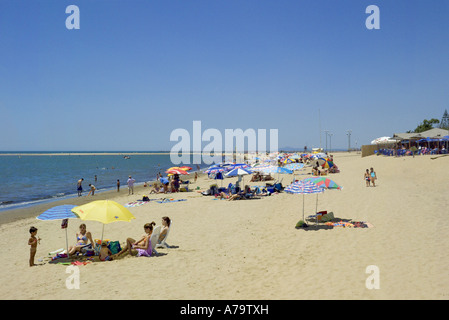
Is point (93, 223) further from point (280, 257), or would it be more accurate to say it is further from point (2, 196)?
point (2, 196)

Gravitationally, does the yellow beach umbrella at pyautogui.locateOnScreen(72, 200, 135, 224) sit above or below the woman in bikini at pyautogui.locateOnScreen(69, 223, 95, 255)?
above

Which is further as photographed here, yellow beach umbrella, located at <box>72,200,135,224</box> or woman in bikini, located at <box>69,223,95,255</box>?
woman in bikini, located at <box>69,223,95,255</box>

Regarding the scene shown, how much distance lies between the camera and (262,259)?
7.06 m

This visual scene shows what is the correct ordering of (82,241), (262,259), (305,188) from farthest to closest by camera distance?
(305,188) → (82,241) → (262,259)

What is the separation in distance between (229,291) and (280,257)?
2124 millimetres

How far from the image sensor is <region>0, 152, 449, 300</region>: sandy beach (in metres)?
5.42

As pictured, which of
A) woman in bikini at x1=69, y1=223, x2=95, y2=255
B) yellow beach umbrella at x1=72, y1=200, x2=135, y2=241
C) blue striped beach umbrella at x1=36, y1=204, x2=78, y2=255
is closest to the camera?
yellow beach umbrella at x1=72, y1=200, x2=135, y2=241

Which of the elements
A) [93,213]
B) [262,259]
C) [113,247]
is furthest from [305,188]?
[93,213]

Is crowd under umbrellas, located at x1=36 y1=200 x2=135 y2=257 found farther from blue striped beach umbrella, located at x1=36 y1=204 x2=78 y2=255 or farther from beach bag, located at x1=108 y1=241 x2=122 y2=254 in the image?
beach bag, located at x1=108 y1=241 x2=122 y2=254

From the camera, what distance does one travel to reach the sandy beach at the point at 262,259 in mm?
5418

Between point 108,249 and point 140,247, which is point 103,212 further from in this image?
point 140,247

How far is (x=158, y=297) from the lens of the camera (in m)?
5.27

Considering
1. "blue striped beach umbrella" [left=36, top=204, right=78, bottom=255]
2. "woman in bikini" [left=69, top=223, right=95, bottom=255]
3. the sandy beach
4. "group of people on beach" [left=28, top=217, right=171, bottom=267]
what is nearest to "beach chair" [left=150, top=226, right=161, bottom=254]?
"group of people on beach" [left=28, top=217, right=171, bottom=267]

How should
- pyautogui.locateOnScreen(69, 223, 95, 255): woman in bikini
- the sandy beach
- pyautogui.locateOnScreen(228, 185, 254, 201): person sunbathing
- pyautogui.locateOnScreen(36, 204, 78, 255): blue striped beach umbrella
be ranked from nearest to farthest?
the sandy beach → pyautogui.locateOnScreen(36, 204, 78, 255): blue striped beach umbrella → pyautogui.locateOnScreen(69, 223, 95, 255): woman in bikini → pyautogui.locateOnScreen(228, 185, 254, 201): person sunbathing
